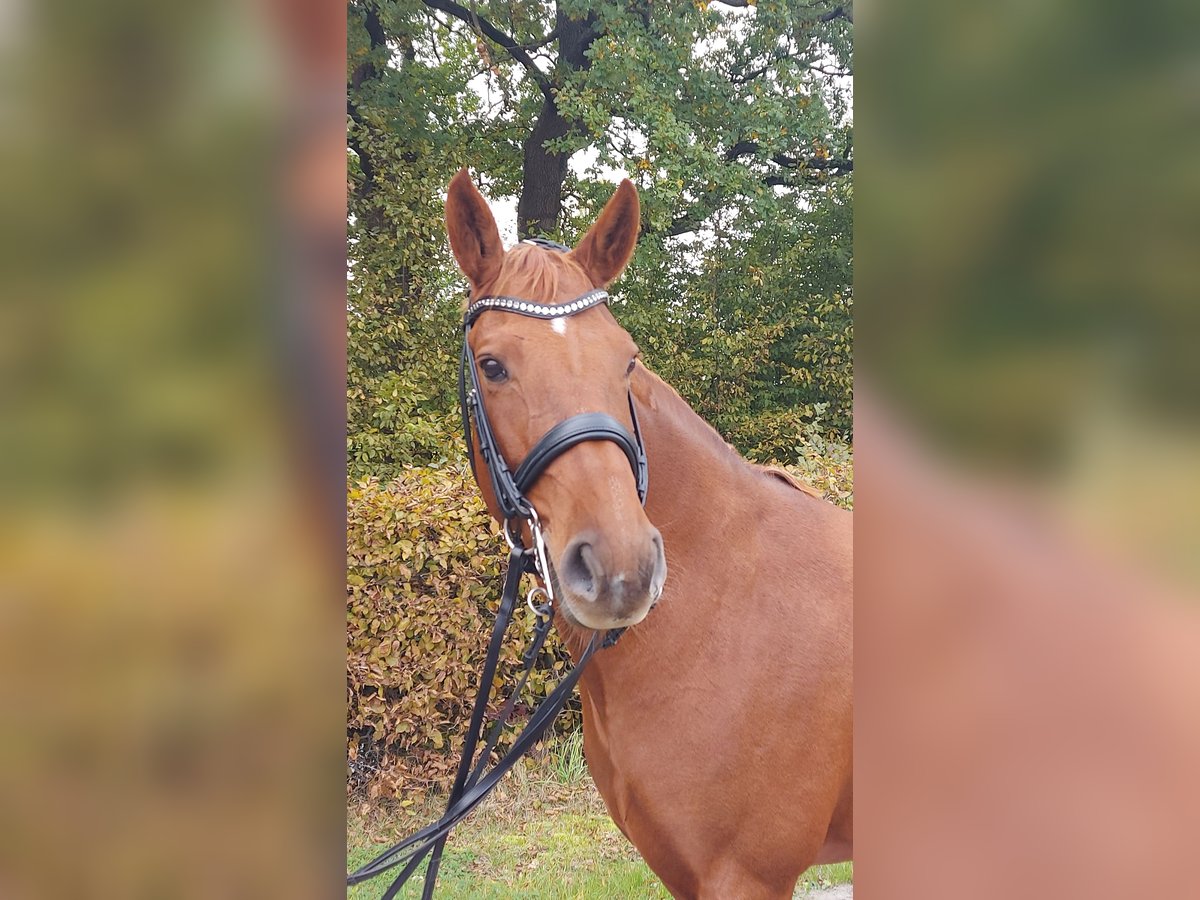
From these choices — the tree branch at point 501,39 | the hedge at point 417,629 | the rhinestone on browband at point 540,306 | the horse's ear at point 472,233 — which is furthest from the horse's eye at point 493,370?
the tree branch at point 501,39

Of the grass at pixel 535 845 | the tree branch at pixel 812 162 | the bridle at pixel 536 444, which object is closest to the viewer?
the bridle at pixel 536 444

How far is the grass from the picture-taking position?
3.42 meters

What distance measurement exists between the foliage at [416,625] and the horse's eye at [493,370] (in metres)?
1.93

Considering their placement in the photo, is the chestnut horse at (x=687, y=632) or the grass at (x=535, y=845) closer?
the chestnut horse at (x=687, y=632)

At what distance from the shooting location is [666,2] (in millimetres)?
6656

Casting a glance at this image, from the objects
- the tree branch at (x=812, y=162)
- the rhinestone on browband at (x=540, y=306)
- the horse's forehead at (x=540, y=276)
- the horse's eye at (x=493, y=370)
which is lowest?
the horse's eye at (x=493, y=370)

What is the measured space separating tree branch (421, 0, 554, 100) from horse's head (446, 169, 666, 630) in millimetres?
5309

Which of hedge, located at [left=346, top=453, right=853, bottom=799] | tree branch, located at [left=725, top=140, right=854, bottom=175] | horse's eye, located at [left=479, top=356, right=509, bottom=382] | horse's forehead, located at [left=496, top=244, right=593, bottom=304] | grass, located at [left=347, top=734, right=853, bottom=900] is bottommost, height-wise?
grass, located at [left=347, top=734, right=853, bottom=900]

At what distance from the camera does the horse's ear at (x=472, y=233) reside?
186cm
